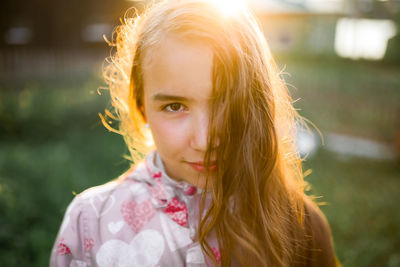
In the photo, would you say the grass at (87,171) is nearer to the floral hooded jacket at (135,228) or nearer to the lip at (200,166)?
the floral hooded jacket at (135,228)

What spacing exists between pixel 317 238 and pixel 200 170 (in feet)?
2.12

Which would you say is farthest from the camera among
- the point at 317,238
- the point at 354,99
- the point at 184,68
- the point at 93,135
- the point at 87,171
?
the point at 354,99

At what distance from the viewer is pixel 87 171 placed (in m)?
3.85

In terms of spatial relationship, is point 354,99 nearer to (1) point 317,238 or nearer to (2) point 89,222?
(1) point 317,238

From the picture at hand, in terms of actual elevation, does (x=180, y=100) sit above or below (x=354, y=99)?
above

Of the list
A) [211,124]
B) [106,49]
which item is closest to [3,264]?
[211,124]

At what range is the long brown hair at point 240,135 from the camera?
1.13 meters

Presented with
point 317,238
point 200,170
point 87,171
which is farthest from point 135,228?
point 87,171

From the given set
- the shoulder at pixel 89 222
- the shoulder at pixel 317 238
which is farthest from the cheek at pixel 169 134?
the shoulder at pixel 317 238

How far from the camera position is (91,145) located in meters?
4.88

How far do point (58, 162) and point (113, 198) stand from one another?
3.05 meters

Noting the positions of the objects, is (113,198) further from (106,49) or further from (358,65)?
(106,49)

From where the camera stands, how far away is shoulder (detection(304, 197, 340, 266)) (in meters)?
1.41

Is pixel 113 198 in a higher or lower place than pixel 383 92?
lower
